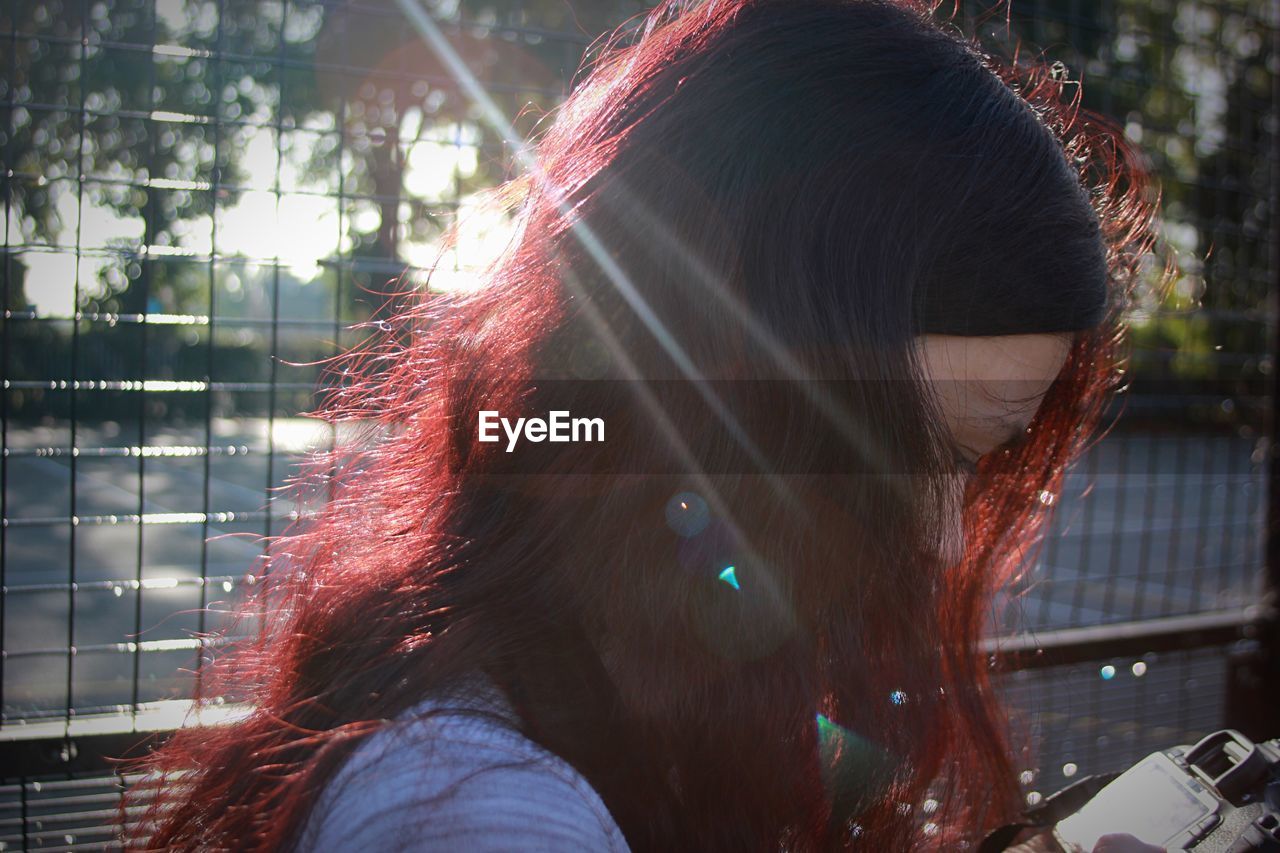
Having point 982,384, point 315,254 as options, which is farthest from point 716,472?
point 315,254

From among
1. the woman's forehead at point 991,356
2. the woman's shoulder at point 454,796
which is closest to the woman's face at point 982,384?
the woman's forehead at point 991,356

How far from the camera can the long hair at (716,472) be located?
67 cm

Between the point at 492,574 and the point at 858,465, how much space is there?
282 millimetres

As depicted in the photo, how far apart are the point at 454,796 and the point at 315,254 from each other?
1261 millimetres

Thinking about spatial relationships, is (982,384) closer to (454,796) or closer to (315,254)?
(454,796)

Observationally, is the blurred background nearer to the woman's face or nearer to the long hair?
the long hair

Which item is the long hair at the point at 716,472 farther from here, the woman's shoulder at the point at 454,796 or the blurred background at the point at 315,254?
the blurred background at the point at 315,254

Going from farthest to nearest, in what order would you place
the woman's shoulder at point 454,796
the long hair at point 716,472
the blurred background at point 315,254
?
the blurred background at point 315,254, the long hair at point 716,472, the woman's shoulder at point 454,796

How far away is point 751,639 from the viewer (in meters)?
0.71

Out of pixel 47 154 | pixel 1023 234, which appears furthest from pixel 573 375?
pixel 47 154

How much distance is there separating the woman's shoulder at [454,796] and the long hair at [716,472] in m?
0.04

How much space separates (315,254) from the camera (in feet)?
5.26

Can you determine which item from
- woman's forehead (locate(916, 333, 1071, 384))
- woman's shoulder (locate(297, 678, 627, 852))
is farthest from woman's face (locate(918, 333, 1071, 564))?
woman's shoulder (locate(297, 678, 627, 852))

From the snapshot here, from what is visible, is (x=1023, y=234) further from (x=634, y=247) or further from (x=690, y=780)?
(x=690, y=780)
